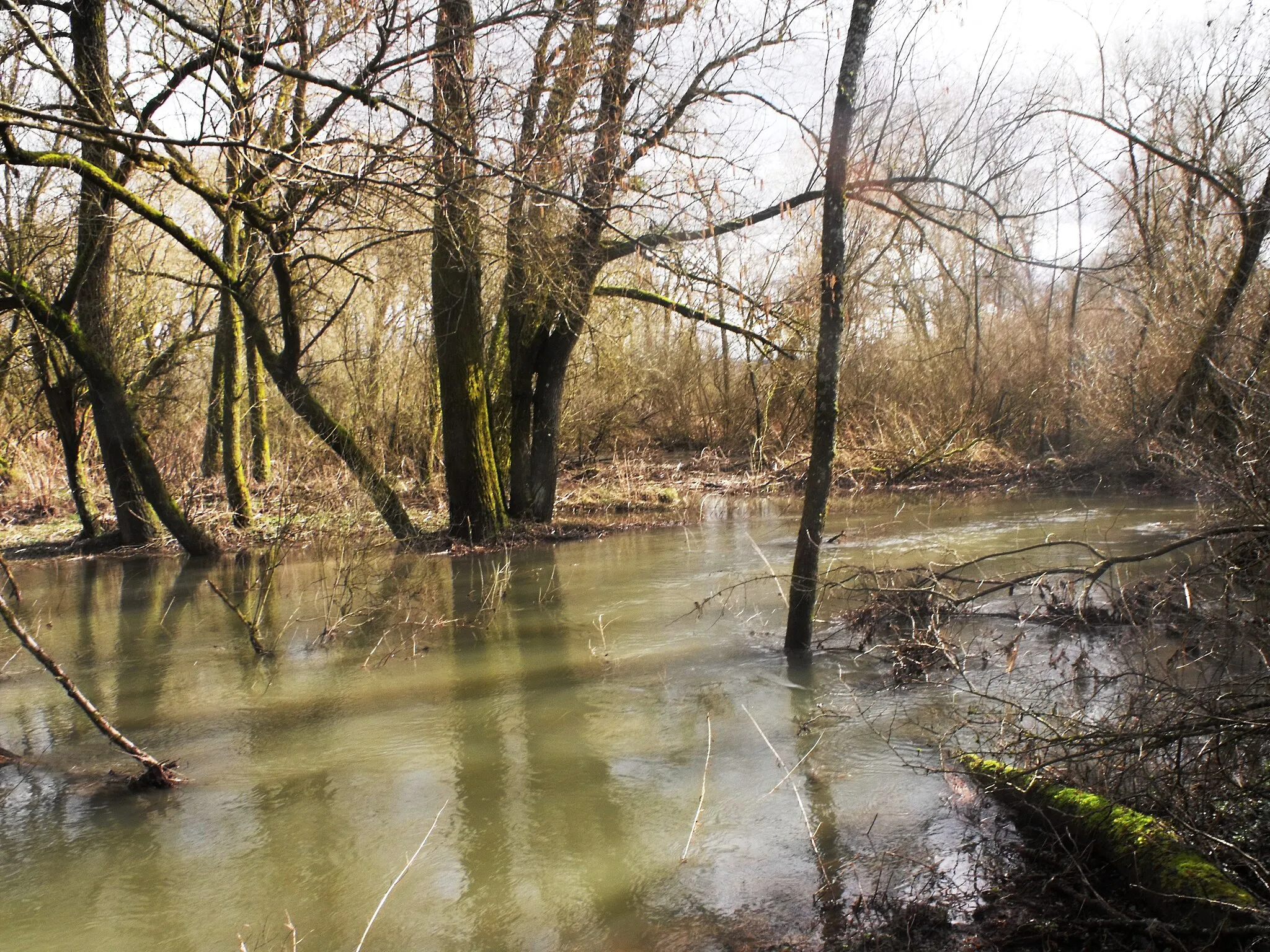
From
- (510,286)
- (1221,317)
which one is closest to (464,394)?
(510,286)

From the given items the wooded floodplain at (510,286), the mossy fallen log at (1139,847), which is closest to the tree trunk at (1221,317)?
the wooded floodplain at (510,286)

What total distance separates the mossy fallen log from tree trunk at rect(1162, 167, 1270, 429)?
8.95m

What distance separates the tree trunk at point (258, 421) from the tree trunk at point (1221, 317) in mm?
14277

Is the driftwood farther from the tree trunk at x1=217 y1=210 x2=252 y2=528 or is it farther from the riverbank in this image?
the tree trunk at x1=217 y1=210 x2=252 y2=528

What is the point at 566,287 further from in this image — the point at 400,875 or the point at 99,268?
the point at 400,875

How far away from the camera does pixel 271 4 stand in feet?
23.2

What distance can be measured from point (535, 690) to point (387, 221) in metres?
5.95

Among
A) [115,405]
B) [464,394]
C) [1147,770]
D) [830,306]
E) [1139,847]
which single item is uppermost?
[115,405]

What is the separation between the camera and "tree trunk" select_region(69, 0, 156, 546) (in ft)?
36.6

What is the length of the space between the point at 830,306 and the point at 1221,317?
29.4ft

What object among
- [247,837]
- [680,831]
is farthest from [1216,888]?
[247,837]

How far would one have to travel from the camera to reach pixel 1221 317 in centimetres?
1303

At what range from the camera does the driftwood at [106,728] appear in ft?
16.5

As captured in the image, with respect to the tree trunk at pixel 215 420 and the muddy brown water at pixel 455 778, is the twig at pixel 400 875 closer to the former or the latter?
the muddy brown water at pixel 455 778
